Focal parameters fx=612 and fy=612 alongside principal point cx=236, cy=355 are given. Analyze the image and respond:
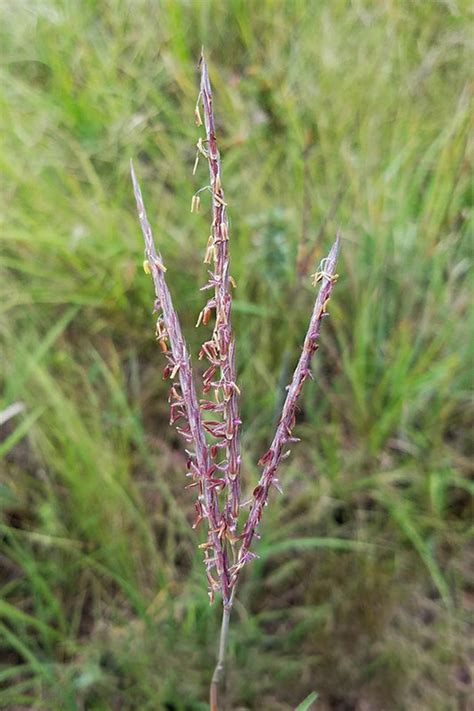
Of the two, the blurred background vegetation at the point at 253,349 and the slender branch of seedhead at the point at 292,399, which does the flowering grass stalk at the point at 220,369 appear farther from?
the blurred background vegetation at the point at 253,349

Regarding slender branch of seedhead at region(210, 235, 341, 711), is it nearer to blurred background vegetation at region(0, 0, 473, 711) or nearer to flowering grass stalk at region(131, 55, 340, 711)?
flowering grass stalk at region(131, 55, 340, 711)

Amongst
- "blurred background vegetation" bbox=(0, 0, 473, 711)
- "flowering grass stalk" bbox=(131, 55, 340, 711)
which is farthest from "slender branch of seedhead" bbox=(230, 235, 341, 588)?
"blurred background vegetation" bbox=(0, 0, 473, 711)

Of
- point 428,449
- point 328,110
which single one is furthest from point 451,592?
point 328,110

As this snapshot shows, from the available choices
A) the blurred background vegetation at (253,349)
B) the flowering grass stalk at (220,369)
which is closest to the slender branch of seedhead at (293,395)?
the flowering grass stalk at (220,369)

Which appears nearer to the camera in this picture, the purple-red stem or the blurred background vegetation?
the purple-red stem

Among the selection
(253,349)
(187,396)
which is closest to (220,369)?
(187,396)
